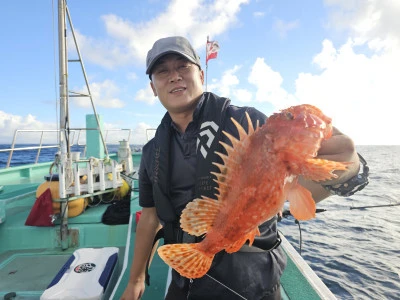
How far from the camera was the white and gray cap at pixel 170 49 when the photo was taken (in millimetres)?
2215

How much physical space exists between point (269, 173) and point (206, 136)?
88cm

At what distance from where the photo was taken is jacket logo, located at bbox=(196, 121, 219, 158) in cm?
219

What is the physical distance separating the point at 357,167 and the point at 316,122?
1.75 ft

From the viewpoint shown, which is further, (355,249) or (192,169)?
(355,249)

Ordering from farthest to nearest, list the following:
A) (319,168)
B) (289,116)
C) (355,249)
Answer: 1. (355,249)
2. (289,116)
3. (319,168)

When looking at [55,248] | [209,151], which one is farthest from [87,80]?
[209,151]

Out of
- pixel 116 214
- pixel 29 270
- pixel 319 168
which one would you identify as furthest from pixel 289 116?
pixel 29 270

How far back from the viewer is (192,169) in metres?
2.39

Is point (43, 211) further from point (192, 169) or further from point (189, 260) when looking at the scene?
point (189, 260)

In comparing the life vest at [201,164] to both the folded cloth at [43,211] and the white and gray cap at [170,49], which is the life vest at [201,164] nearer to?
the white and gray cap at [170,49]

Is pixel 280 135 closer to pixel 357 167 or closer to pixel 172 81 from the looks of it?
pixel 357 167

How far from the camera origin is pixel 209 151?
2.16m

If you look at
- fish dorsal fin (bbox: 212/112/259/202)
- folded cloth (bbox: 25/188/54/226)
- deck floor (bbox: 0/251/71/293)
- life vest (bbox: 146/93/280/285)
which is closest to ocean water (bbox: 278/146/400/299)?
life vest (bbox: 146/93/280/285)

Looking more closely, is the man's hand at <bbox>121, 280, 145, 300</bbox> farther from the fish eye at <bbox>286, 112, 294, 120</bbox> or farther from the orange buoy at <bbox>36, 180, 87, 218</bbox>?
the orange buoy at <bbox>36, 180, 87, 218</bbox>
